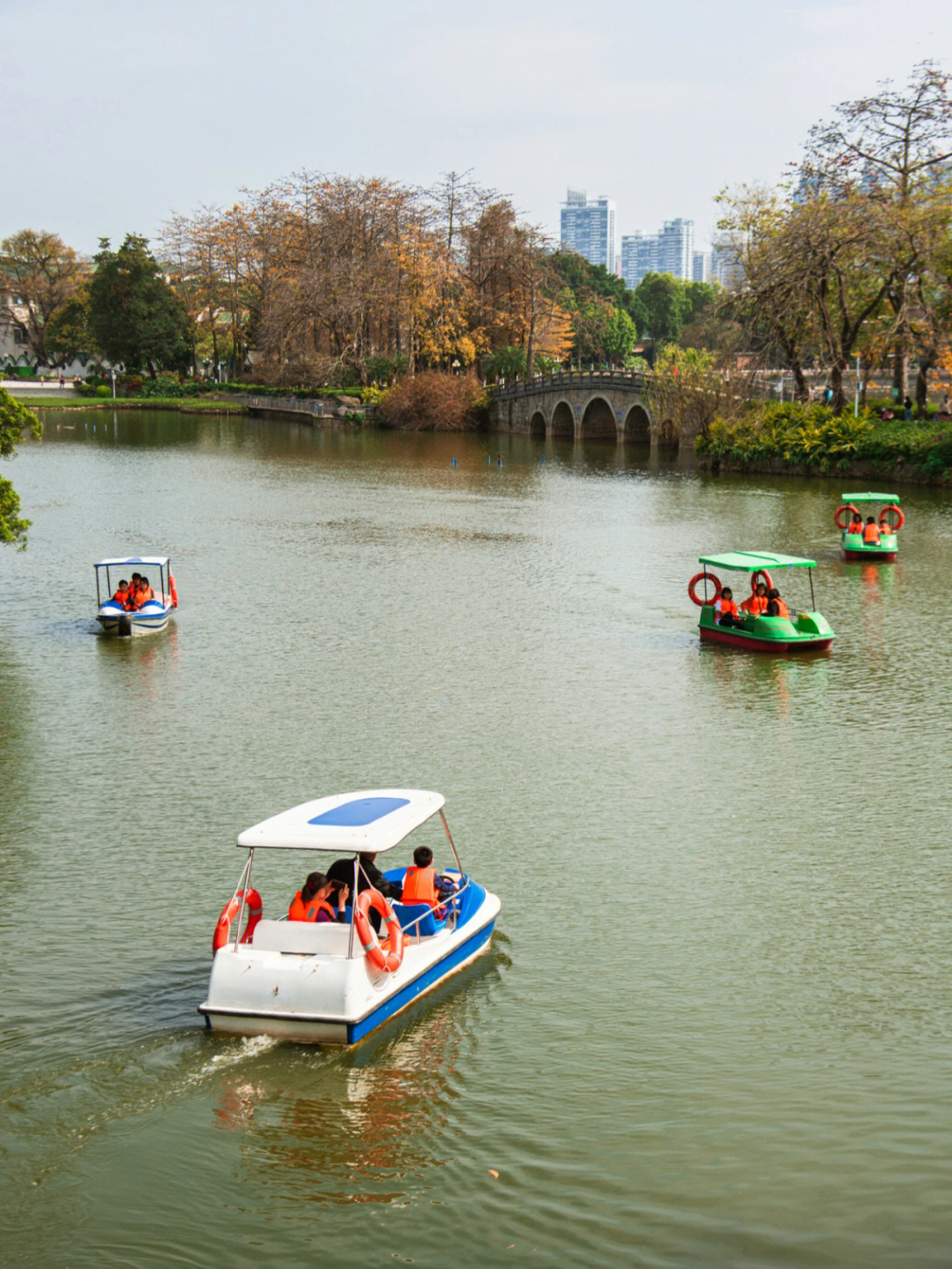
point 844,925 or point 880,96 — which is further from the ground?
point 880,96

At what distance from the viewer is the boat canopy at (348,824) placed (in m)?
12.7

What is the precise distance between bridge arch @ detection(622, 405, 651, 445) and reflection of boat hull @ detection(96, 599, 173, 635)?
6348 cm

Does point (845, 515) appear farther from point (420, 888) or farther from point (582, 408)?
point (582, 408)

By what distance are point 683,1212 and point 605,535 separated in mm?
37912

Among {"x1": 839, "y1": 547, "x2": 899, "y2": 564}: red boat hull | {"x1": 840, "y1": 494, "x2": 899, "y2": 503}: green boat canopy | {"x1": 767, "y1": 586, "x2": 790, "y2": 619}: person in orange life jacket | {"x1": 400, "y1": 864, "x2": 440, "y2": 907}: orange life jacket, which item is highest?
{"x1": 840, "y1": 494, "x2": 899, "y2": 503}: green boat canopy

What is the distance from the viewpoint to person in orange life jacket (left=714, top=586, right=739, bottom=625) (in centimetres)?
2966

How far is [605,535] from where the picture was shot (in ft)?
154

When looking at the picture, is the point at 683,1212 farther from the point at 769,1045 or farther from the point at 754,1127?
the point at 769,1045

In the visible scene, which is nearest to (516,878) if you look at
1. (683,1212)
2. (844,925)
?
(844,925)

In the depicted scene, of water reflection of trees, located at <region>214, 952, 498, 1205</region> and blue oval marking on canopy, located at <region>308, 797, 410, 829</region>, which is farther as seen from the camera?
blue oval marking on canopy, located at <region>308, 797, 410, 829</region>

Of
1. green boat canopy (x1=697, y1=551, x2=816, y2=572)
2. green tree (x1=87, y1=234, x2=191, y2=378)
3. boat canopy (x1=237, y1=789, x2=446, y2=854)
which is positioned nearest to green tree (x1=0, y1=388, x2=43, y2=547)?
green boat canopy (x1=697, y1=551, x2=816, y2=572)

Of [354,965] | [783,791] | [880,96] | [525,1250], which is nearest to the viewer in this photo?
[525,1250]

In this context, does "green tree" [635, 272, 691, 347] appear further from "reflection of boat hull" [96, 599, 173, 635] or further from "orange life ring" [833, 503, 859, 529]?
"reflection of boat hull" [96, 599, 173, 635]

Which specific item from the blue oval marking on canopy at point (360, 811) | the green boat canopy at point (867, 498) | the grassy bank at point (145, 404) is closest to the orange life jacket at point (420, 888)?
the blue oval marking on canopy at point (360, 811)
